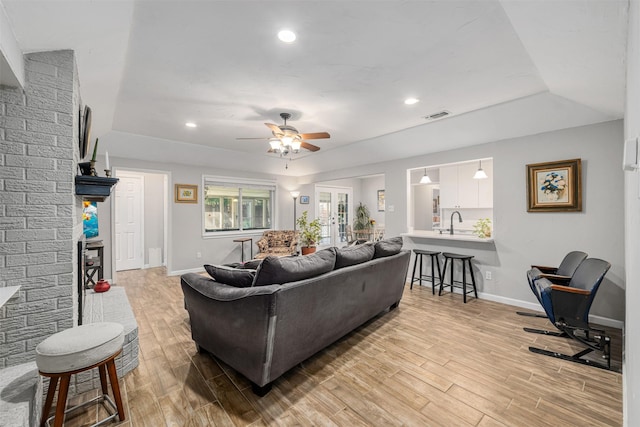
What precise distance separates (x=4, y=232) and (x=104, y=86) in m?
1.62

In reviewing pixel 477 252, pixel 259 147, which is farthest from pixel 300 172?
pixel 477 252

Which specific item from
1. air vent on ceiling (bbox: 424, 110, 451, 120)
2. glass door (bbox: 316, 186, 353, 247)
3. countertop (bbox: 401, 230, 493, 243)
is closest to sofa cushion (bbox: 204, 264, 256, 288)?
air vent on ceiling (bbox: 424, 110, 451, 120)

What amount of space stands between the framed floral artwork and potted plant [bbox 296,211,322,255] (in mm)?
4215

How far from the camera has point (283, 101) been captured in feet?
10.2

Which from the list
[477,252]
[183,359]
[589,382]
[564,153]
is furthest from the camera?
[477,252]

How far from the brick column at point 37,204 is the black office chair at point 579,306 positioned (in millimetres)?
3893

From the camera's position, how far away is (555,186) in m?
3.40

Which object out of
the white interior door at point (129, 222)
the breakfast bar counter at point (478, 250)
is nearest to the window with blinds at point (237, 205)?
the white interior door at point (129, 222)

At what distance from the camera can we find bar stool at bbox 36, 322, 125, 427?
141 cm

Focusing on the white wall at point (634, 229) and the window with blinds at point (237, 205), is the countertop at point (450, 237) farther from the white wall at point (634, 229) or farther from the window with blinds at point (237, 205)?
the window with blinds at point (237, 205)

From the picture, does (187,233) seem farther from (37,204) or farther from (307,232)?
(37,204)

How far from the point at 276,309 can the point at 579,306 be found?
8.81 ft

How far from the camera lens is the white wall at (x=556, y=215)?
119 inches

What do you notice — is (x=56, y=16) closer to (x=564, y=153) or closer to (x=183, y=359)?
(x=183, y=359)
